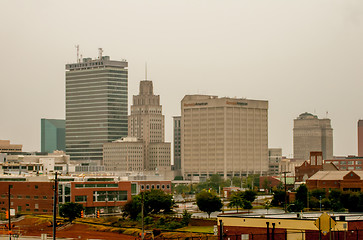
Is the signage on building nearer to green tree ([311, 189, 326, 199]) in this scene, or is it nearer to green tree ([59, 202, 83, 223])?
green tree ([59, 202, 83, 223])

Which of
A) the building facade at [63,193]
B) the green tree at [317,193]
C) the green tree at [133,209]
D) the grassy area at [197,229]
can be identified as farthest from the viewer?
the green tree at [317,193]

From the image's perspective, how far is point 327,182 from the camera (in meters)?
183

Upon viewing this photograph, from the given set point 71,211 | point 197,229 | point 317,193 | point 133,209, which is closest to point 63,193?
point 71,211

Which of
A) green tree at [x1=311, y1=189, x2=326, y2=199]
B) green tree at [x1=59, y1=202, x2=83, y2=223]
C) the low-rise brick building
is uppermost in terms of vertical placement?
the low-rise brick building

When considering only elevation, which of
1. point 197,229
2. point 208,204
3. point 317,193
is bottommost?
point 197,229

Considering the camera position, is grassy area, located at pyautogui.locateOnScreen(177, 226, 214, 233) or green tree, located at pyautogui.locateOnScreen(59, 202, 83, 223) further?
green tree, located at pyautogui.locateOnScreen(59, 202, 83, 223)

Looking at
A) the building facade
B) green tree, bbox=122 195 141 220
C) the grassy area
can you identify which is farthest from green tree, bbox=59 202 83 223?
the building facade

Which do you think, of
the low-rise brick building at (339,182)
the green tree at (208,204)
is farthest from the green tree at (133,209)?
the low-rise brick building at (339,182)

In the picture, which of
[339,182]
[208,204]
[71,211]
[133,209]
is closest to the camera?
[71,211]

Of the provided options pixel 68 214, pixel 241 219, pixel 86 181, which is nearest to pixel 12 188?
pixel 86 181

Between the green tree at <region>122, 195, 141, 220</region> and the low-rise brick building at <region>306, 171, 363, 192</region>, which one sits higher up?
the low-rise brick building at <region>306, 171, 363, 192</region>

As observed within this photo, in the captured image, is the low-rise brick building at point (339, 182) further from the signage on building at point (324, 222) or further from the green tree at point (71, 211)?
the signage on building at point (324, 222)

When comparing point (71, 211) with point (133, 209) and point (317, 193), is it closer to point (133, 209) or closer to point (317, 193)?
point (133, 209)

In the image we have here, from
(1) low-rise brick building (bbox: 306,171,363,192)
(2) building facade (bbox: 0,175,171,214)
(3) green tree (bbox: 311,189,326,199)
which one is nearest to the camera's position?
(2) building facade (bbox: 0,175,171,214)
